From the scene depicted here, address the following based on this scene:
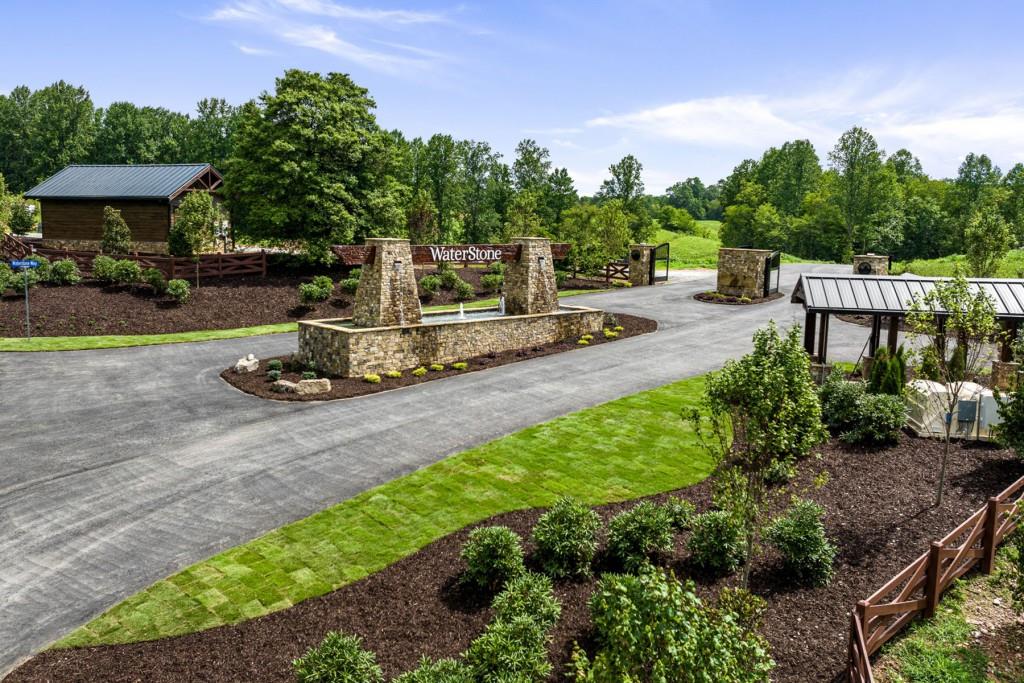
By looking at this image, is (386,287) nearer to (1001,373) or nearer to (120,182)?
(1001,373)

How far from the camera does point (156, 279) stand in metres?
36.1

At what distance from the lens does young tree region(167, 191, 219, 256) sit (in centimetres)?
3831

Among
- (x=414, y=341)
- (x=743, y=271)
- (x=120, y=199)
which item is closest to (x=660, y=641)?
(x=414, y=341)

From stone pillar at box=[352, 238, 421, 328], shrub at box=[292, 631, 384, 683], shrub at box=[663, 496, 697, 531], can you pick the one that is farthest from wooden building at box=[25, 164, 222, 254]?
shrub at box=[292, 631, 384, 683]

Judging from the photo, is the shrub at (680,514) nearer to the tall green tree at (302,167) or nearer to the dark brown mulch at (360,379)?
the dark brown mulch at (360,379)

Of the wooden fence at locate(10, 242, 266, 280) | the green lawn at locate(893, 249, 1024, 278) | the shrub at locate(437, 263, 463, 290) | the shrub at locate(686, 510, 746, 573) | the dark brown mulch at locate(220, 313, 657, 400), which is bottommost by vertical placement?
the shrub at locate(686, 510, 746, 573)

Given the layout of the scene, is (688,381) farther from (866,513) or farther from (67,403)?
(67,403)

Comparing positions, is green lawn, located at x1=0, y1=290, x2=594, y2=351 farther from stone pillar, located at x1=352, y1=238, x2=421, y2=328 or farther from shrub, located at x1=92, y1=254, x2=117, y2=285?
stone pillar, located at x1=352, y1=238, x2=421, y2=328

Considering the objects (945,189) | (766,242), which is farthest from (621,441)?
(945,189)

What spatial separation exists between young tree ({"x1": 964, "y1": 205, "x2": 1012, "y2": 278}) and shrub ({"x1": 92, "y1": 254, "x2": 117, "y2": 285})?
44983 mm

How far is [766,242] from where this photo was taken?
9256 cm

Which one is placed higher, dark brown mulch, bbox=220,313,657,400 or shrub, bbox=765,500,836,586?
dark brown mulch, bbox=220,313,657,400

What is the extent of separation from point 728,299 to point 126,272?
119ft

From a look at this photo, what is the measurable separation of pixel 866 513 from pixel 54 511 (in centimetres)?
1787
